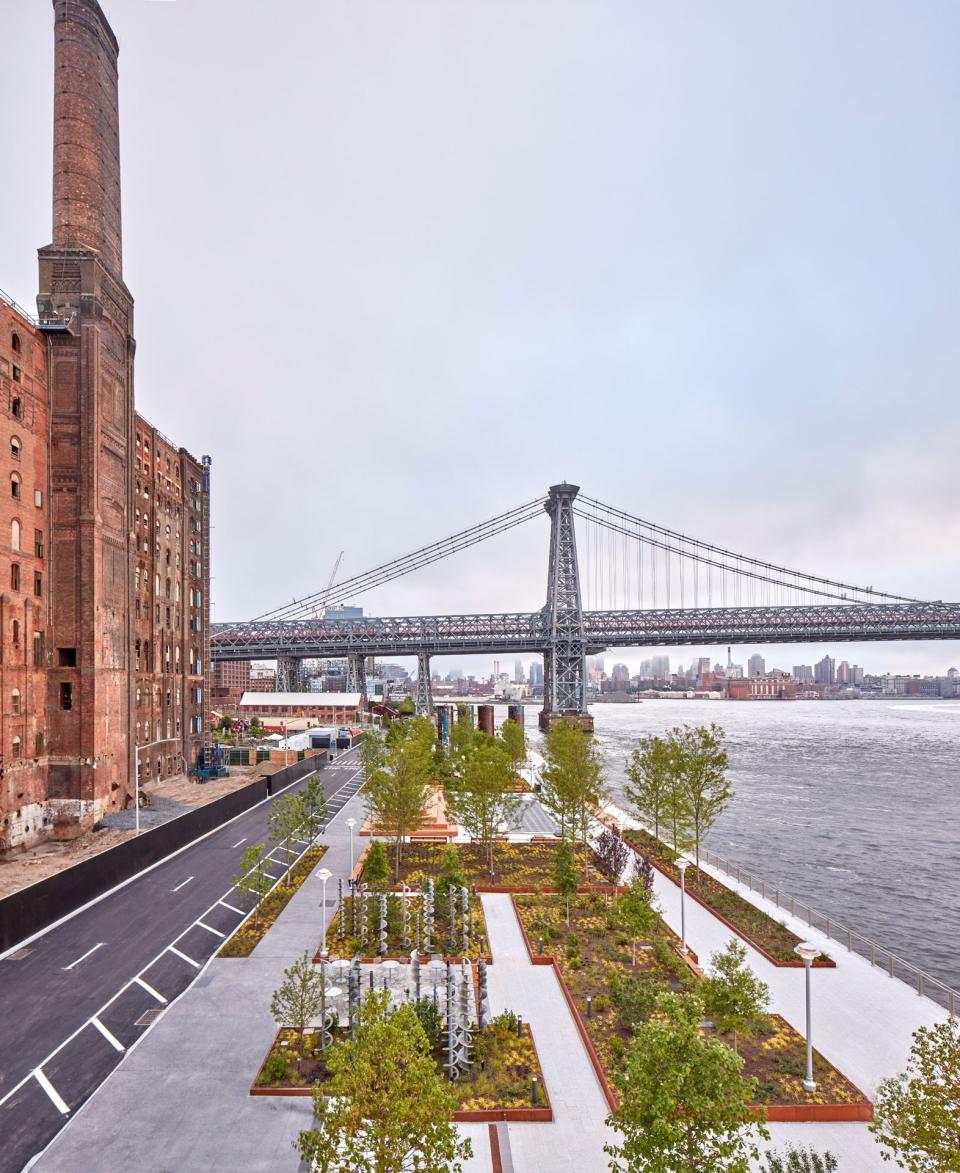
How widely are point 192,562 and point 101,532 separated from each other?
22142 mm

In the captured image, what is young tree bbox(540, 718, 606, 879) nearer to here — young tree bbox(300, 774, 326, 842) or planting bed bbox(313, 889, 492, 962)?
planting bed bbox(313, 889, 492, 962)

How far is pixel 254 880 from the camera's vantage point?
32.6 metres

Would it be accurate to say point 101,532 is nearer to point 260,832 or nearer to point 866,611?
point 260,832

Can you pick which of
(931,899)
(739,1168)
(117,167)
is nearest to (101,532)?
(117,167)

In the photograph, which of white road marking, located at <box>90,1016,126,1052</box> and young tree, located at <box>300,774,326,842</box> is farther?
young tree, located at <box>300,774,326,842</box>

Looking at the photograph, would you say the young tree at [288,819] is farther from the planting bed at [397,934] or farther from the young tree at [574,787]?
the young tree at [574,787]

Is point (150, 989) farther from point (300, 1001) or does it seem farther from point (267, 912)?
point (300, 1001)

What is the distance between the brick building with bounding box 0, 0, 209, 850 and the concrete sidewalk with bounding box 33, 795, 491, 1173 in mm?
25639

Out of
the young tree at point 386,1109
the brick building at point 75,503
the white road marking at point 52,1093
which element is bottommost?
the white road marking at point 52,1093

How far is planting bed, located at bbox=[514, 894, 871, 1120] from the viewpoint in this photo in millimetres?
16531

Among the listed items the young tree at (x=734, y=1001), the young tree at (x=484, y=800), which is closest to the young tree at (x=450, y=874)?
the young tree at (x=484, y=800)

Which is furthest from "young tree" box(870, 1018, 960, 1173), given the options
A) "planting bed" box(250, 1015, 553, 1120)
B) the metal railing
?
the metal railing

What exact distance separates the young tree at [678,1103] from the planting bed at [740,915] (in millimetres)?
15776

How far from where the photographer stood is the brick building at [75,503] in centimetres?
4031
